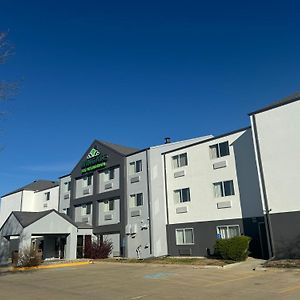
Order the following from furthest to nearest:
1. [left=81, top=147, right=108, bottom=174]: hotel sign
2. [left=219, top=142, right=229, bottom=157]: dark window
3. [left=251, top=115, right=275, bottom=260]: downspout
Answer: [left=81, top=147, right=108, bottom=174]: hotel sign
[left=219, top=142, right=229, bottom=157]: dark window
[left=251, top=115, right=275, bottom=260]: downspout

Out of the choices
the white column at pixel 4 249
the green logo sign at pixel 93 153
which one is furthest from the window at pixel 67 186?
the white column at pixel 4 249

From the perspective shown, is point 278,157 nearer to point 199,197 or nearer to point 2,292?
Result: point 199,197

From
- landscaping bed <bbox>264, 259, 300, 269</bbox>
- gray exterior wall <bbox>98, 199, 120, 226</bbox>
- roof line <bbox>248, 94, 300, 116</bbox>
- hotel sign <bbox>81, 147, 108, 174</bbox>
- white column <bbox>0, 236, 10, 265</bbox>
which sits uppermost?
hotel sign <bbox>81, 147, 108, 174</bbox>

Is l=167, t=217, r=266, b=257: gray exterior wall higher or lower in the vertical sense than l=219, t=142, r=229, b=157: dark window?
lower

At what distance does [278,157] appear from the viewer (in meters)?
22.0

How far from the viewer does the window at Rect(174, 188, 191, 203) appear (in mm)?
29219

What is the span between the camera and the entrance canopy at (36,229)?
29383mm

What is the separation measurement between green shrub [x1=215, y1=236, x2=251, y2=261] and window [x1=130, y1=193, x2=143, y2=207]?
10.3 m

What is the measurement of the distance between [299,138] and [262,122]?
279 centimetres

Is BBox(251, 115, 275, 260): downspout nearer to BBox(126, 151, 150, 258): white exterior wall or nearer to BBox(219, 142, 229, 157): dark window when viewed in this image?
BBox(219, 142, 229, 157): dark window

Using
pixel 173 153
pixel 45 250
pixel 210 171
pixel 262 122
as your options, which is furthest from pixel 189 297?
pixel 45 250

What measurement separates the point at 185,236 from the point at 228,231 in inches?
164

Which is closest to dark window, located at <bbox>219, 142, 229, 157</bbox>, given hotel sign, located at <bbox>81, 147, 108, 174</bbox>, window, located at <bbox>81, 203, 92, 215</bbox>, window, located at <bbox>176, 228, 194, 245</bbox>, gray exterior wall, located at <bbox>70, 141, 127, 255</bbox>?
window, located at <bbox>176, 228, 194, 245</bbox>

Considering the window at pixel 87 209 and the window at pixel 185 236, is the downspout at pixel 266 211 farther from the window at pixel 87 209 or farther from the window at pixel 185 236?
the window at pixel 87 209
